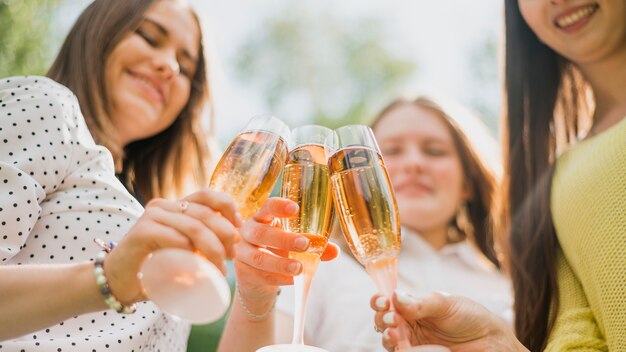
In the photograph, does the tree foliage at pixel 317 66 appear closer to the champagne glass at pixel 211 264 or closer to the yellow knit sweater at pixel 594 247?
the yellow knit sweater at pixel 594 247

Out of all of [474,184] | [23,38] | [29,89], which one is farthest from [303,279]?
[23,38]

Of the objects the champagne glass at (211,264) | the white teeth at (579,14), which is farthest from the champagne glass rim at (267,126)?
the white teeth at (579,14)

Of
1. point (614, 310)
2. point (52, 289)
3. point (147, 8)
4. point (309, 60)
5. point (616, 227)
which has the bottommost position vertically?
point (309, 60)

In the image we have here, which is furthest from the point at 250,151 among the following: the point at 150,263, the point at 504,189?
the point at 504,189

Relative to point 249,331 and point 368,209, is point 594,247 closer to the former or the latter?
point 368,209

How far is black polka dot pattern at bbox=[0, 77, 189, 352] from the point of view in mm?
1303

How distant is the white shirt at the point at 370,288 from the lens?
255cm

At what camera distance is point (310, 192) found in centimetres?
141

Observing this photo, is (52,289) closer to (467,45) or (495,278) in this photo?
(495,278)

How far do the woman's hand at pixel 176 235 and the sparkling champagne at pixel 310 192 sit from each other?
0.38 metres

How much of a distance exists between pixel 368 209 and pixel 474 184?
232 centimetres

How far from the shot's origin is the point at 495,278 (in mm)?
3160

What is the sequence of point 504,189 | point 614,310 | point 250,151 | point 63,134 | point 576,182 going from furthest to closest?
point 504,189
point 576,182
point 614,310
point 63,134
point 250,151

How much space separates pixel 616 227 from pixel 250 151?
1.12 meters
